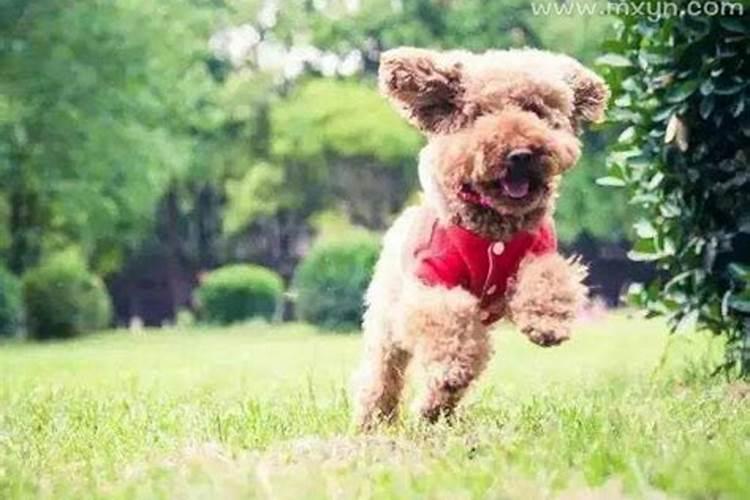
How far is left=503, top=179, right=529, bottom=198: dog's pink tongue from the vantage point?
3.83 m

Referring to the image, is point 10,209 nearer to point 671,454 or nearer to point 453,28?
point 453,28

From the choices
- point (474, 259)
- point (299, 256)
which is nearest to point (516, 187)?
point (474, 259)

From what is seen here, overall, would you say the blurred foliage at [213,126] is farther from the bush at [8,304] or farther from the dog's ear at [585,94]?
the dog's ear at [585,94]

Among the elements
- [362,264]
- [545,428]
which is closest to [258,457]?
[545,428]

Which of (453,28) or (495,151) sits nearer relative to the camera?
(495,151)

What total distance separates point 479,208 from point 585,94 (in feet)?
1.85

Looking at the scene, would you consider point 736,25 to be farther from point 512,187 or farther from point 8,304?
point 8,304

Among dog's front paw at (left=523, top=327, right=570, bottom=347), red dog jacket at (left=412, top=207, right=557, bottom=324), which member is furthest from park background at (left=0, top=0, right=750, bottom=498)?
red dog jacket at (left=412, top=207, right=557, bottom=324)

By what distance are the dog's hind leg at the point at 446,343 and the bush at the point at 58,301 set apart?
13.7 metres

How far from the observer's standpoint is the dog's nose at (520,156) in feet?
12.3

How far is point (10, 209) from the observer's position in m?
21.4

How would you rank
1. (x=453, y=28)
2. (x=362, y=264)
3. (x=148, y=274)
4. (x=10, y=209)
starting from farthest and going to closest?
(x=148, y=274) < (x=453, y=28) < (x=10, y=209) < (x=362, y=264)

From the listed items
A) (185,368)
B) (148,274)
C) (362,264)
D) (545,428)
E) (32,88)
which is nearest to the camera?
(545,428)

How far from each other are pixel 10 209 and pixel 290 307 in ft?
16.9
